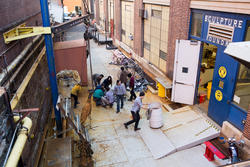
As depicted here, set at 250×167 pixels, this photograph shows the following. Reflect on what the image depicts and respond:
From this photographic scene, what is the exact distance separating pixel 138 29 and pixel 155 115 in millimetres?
9335

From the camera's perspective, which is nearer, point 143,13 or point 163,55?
point 163,55

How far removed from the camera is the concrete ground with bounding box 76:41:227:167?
7.50m

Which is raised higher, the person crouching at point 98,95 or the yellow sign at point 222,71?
the yellow sign at point 222,71

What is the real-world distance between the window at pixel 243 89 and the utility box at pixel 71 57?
8.52 metres

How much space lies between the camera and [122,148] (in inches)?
324

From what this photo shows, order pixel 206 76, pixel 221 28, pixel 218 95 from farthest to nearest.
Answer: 1. pixel 206 76
2. pixel 218 95
3. pixel 221 28

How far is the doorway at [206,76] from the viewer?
34.4 ft

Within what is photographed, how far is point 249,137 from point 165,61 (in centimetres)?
693

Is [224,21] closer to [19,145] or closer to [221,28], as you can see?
[221,28]

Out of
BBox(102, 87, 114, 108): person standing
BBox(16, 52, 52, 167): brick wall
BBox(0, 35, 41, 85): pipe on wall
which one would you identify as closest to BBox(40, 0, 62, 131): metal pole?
BBox(16, 52, 52, 167): brick wall

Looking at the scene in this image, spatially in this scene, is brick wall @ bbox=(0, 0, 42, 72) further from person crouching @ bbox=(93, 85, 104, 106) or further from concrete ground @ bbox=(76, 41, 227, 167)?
concrete ground @ bbox=(76, 41, 227, 167)

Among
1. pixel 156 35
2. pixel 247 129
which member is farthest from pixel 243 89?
pixel 156 35

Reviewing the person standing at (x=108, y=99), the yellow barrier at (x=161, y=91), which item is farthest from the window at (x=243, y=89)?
the person standing at (x=108, y=99)

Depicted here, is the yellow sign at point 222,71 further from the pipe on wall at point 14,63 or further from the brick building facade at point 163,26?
the pipe on wall at point 14,63
